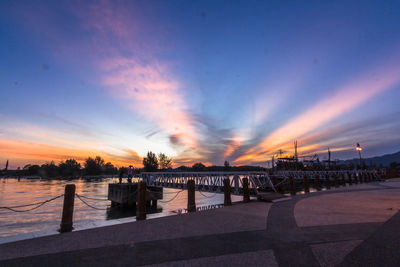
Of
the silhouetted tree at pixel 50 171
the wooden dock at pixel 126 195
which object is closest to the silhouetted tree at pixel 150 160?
the wooden dock at pixel 126 195

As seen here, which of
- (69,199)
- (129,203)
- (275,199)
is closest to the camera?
(69,199)

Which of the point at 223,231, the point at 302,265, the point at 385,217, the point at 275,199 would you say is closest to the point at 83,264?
the point at 223,231

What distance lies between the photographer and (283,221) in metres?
7.57

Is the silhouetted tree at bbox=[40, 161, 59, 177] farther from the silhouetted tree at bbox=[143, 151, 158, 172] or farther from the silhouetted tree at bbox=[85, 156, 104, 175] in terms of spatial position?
the silhouetted tree at bbox=[143, 151, 158, 172]

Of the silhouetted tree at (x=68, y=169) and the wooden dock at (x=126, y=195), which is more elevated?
the silhouetted tree at (x=68, y=169)

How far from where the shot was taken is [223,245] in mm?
5098

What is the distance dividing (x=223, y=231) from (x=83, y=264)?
3819 mm

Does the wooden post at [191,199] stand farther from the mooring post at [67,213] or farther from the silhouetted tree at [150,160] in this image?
the silhouetted tree at [150,160]

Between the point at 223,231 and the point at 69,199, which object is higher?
the point at 69,199

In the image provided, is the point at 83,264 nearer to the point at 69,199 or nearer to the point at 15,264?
the point at 15,264

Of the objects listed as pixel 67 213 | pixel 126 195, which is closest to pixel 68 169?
pixel 126 195

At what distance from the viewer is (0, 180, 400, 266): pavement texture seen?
4215 mm

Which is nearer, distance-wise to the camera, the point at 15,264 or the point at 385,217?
the point at 15,264

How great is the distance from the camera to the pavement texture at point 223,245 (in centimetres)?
421
